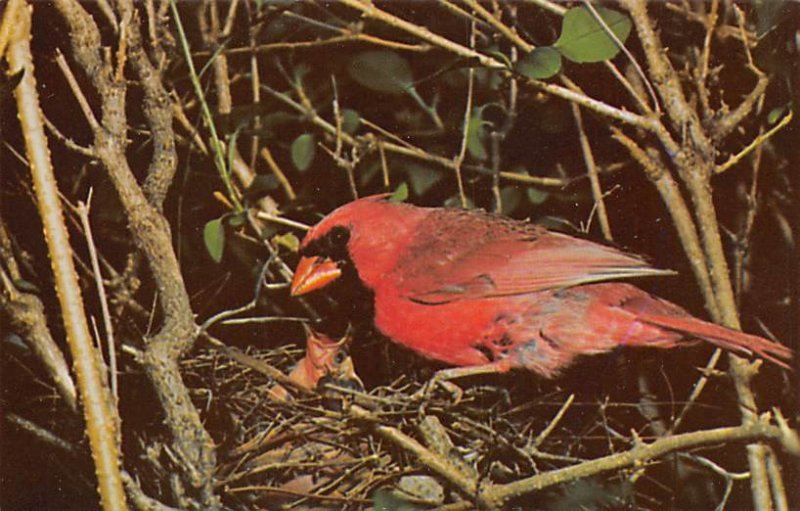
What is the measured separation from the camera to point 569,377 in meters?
1.39

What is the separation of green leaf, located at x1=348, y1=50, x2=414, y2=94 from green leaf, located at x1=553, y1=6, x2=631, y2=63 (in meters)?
0.22

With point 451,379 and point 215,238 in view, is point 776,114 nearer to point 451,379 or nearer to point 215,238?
point 451,379

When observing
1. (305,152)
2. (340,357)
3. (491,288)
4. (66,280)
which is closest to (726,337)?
(491,288)

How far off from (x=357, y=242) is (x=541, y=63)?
14.3 inches

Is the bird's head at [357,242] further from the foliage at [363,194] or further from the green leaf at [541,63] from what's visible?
the green leaf at [541,63]

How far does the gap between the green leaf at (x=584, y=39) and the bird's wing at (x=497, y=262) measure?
0.83 ft

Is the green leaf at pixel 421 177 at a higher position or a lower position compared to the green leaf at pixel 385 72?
lower

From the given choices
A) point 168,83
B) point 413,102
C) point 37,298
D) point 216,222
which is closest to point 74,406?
point 37,298

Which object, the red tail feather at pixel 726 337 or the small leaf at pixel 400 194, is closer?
the red tail feather at pixel 726 337

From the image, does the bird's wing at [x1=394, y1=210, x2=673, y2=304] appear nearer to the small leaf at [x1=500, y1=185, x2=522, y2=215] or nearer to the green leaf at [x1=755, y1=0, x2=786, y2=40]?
the small leaf at [x1=500, y1=185, x2=522, y2=215]

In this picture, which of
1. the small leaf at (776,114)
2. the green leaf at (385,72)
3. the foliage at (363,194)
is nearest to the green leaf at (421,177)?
the foliage at (363,194)

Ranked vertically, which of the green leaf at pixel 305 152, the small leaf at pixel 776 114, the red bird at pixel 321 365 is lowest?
the red bird at pixel 321 365

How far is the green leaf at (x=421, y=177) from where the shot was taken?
148cm

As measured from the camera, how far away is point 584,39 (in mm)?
1445
